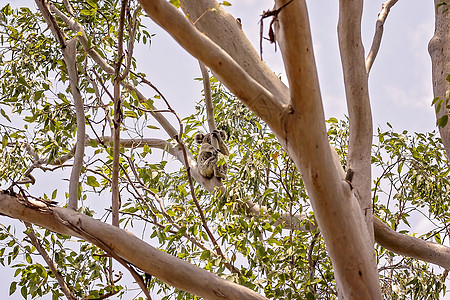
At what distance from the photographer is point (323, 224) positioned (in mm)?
2258

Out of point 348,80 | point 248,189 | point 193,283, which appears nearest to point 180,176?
point 248,189

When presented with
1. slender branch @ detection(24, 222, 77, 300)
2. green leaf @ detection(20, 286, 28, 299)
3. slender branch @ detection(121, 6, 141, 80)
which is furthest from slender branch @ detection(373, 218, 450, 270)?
green leaf @ detection(20, 286, 28, 299)

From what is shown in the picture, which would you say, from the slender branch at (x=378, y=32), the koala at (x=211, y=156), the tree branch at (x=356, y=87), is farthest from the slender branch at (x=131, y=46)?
the koala at (x=211, y=156)

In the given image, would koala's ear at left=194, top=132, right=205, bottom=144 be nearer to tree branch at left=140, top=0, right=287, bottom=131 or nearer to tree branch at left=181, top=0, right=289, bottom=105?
tree branch at left=181, top=0, right=289, bottom=105

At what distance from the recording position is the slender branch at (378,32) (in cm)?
353

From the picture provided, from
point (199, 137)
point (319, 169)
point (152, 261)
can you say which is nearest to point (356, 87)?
point (319, 169)

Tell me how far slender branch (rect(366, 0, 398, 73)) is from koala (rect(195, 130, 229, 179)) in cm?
213

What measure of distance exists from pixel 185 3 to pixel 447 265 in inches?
83.5

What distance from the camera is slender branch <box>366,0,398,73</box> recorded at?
11.6 ft

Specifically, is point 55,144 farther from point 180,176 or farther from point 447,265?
point 447,265

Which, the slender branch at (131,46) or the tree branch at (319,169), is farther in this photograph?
the slender branch at (131,46)

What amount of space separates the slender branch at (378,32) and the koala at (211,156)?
2.13m

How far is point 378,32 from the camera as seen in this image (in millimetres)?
3717

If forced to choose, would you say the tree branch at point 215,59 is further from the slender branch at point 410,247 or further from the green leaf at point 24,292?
the green leaf at point 24,292
